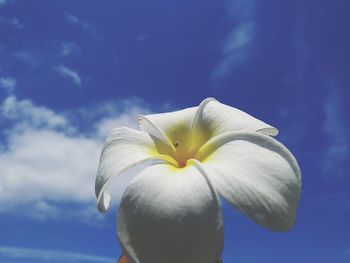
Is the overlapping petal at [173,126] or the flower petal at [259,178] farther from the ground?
the overlapping petal at [173,126]

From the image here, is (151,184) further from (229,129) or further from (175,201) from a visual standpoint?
(229,129)

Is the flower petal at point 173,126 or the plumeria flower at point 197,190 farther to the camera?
the flower petal at point 173,126

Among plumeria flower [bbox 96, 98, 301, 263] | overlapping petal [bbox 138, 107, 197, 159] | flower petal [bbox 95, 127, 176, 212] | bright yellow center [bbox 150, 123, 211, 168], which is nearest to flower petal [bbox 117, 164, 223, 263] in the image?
plumeria flower [bbox 96, 98, 301, 263]

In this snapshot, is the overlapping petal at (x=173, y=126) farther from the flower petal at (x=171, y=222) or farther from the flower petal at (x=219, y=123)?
the flower petal at (x=171, y=222)

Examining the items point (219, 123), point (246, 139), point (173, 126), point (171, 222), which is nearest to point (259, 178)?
point (246, 139)

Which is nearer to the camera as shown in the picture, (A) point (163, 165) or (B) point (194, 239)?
(B) point (194, 239)

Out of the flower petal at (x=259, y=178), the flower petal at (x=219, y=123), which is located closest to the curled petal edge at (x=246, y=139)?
the flower petal at (x=259, y=178)

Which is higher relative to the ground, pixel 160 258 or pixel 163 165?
pixel 163 165

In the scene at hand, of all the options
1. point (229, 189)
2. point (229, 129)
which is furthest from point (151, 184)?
point (229, 129)
